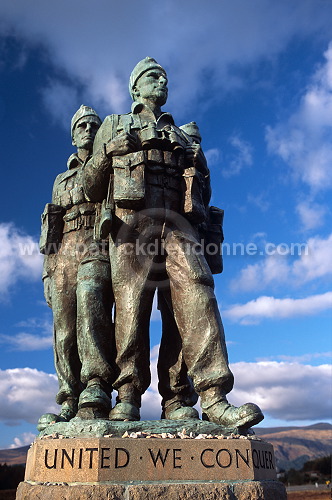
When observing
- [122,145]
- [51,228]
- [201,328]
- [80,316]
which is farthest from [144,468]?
[51,228]

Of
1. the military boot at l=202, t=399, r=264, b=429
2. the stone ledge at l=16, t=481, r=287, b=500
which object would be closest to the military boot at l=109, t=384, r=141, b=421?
the military boot at l=202, t=399, r=264, b=429

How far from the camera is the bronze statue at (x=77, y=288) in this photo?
5.52m

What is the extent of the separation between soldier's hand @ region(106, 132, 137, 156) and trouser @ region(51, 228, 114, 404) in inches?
48.4

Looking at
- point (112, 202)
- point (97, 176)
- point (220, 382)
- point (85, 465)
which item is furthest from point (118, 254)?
point (85, 465)

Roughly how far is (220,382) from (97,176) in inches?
108

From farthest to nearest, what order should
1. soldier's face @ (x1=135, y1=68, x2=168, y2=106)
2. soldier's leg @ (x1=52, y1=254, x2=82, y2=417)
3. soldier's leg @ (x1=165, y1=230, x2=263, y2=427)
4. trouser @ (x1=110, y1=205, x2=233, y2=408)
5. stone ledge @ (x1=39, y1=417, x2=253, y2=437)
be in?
1. soldier's face @ (x1=135, y1=68, x2=168, y2=106)
2. soldier's leg @ (x1=52, y1=254, x2=82, y2=417)
3. trouser @ (x1=110, y1=205, x2=233, y2=408)
4. soldier's leg @ (x1=165, y1=230, x2=263, y2=427)
5. stone ledge @ (x1=39, y1=417, x2=253, y2=437)

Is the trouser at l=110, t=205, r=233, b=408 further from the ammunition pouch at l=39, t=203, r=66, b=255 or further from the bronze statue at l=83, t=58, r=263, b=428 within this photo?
the ammunition pouch at l=39, t=203, r=66, b=255

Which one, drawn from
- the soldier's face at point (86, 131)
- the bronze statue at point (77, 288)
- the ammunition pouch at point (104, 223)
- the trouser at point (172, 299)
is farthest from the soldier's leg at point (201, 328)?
the soldier's face at point (86, 131)

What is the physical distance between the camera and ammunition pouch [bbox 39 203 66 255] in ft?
21.7

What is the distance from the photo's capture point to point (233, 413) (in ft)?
15.8

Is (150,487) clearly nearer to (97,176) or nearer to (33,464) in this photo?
(33,464)

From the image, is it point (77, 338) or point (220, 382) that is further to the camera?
point (77, 338)

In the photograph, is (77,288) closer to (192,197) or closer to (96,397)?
(96,397)

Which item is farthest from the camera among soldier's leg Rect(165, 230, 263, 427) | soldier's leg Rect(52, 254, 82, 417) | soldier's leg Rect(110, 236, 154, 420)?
soldier's leg Rect(52, 254, 82, 417)
